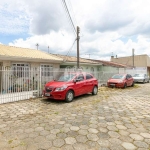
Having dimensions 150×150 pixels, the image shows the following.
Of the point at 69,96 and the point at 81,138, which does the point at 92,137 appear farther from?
the point at 69,96

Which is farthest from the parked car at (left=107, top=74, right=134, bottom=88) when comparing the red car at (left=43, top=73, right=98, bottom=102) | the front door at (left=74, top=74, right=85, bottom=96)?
the front door at (left=74, top=74, right=85, bottom=96)

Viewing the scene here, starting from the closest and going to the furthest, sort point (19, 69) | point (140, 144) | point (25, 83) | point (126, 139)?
point (140, 144)
point (126, 139)
point (25, 83)
point (19, 69)

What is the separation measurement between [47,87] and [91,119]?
3.74 metres

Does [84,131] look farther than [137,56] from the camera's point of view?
No

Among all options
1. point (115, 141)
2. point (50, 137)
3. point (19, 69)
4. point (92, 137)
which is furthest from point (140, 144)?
point (19, 69)

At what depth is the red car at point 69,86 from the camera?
7.78 meters

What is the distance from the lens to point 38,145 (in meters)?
3.44

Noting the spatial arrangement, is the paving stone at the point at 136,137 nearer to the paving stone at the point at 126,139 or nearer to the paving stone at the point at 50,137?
the paving stone at the point at 126,139

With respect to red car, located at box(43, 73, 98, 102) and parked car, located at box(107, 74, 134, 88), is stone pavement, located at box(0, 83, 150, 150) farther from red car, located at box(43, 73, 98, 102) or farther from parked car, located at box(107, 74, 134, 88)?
parked car, located at box(107, 74, 134, 88)

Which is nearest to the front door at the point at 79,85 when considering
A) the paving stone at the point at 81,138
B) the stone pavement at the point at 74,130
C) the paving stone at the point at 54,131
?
the stone pavement at the point at 74,130

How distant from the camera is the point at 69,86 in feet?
26.5

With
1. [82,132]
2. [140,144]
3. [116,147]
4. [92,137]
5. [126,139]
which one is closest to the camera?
[116,147]

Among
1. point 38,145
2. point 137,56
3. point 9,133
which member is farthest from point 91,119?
point 137,56

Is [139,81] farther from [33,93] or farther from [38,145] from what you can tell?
[38,145]
